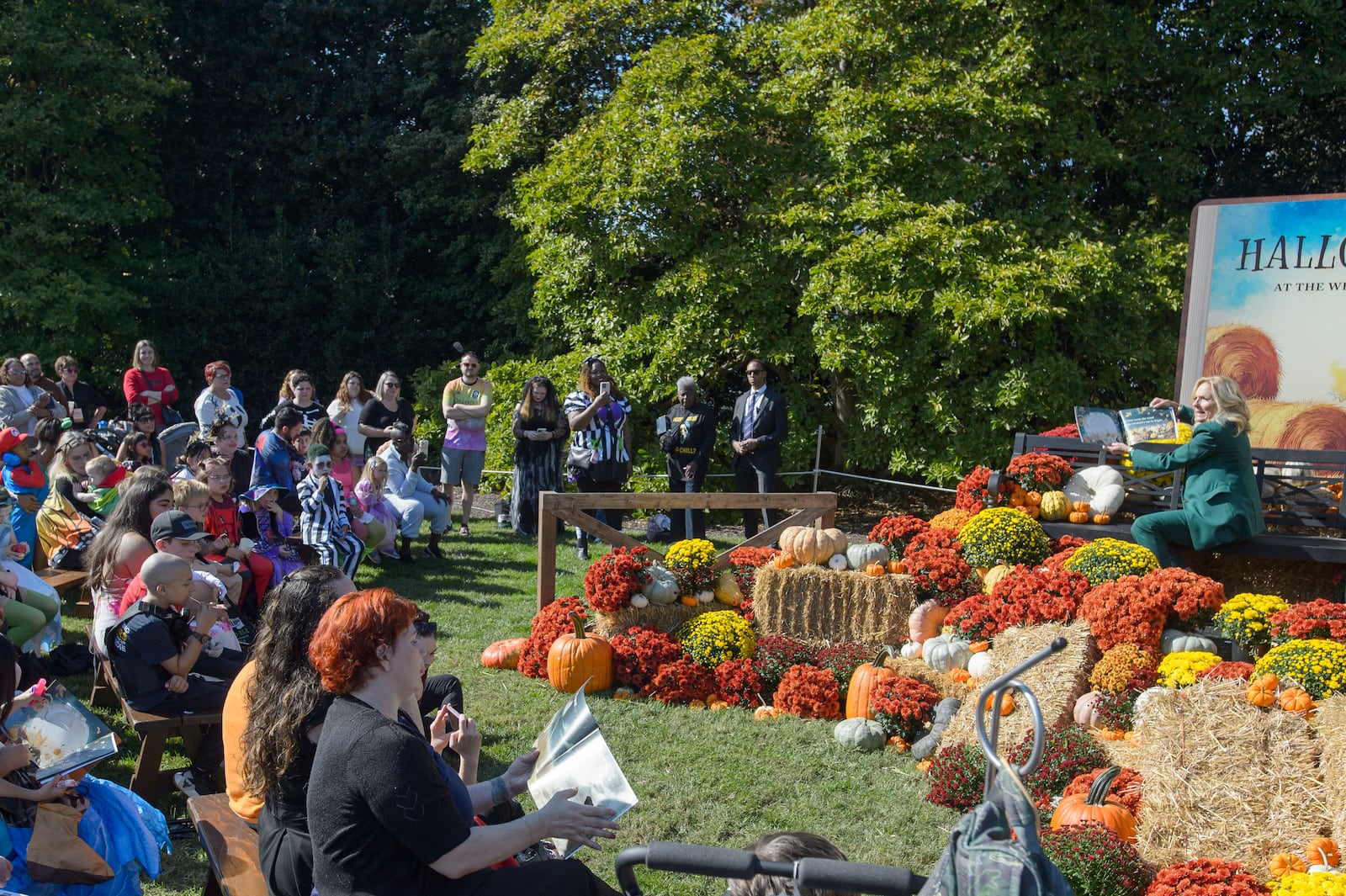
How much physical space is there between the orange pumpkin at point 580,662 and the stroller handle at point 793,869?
477cm

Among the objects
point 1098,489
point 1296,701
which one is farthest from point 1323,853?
point 1098,489

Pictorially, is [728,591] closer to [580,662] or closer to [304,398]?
[580,662]

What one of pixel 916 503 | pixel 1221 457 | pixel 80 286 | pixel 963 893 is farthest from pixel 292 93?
pixel 963 893

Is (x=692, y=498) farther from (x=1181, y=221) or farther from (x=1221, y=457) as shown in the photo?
(x=1181, y=221)

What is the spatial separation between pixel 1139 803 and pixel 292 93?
66.6 ft

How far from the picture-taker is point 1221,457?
6875 mm

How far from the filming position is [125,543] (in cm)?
545

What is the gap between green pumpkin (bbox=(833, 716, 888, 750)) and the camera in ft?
19.5

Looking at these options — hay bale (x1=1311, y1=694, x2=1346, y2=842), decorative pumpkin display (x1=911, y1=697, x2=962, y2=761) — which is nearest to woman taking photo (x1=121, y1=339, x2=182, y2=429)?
decorative pumpkin display (x1=911, y1=697, x2=962, y2=761)

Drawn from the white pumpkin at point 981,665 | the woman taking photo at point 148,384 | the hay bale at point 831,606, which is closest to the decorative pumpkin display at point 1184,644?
the white pumpkin at point 981,665

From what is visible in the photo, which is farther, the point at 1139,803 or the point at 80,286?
the point at 80,286

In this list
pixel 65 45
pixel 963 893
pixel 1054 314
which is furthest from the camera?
pixel 65 45

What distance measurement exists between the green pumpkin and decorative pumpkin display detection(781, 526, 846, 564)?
5.24 ft

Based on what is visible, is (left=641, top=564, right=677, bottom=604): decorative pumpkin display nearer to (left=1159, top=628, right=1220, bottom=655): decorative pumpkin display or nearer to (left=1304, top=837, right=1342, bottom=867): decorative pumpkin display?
(left=1159, top=628, right=1220, bottom=655): decorative pumpkin display
